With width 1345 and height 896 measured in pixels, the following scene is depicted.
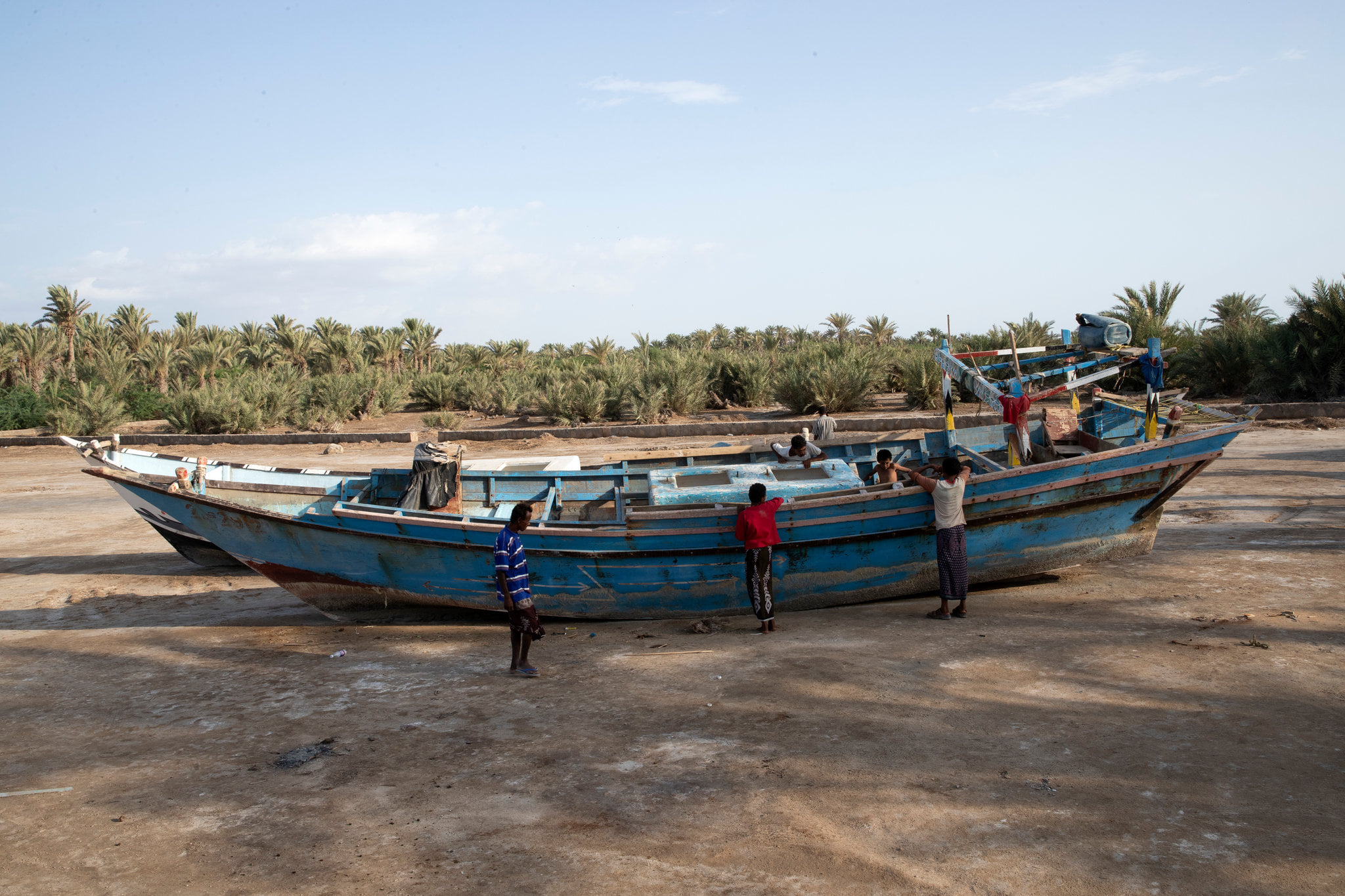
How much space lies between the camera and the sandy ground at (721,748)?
142 inches

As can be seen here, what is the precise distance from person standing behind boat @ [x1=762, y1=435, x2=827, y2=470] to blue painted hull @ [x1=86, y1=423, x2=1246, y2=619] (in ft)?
4.55

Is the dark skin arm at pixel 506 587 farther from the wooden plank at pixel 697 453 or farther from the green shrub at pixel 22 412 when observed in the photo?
the green shrub at pixel 22 412

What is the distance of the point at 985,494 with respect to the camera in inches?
279

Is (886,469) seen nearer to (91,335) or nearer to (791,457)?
(791,457)

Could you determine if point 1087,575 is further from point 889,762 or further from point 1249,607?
point 889,762

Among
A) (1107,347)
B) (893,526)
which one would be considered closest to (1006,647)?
(893,526)

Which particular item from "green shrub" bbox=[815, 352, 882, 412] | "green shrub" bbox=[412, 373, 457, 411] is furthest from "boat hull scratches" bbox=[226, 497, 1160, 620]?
"green shrub" bbox=[412, 373, 457, 411]

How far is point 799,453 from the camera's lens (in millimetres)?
8734

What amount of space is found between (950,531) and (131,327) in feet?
141

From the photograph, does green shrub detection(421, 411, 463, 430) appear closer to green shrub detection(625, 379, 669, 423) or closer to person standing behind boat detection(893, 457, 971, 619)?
green shrub detection(625, 379, 669, 423)

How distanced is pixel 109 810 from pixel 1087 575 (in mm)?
7234

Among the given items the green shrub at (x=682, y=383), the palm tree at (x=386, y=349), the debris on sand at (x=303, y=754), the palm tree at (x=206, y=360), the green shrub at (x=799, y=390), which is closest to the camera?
the debris on sand at (x=303, y=754)

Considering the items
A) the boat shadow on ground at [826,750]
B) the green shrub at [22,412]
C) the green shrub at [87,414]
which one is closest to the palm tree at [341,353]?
the green shrub at [22,412]

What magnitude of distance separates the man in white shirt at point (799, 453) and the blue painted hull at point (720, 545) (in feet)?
4.55
